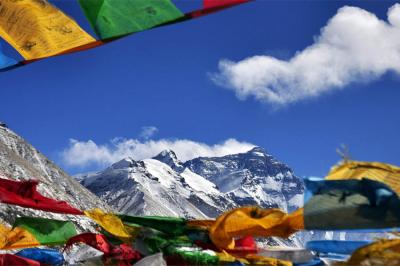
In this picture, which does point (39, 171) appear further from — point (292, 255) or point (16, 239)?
point (292, 255)

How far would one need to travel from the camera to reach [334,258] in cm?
932

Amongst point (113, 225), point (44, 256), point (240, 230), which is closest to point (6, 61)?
point (240, 230)

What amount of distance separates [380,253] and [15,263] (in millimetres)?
7950

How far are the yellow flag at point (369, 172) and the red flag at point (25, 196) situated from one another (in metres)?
6.21

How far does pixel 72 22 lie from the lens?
26.8 feet

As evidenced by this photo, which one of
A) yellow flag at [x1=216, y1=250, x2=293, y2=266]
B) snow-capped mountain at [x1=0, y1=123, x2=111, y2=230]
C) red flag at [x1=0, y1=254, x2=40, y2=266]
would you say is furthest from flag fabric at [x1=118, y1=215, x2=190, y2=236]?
snow-capped mountain at [x1=0, y1=123, x2=111, y2=230]

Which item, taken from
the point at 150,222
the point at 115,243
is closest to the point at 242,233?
the point at 150,222

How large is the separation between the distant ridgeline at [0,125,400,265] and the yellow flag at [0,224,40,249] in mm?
19

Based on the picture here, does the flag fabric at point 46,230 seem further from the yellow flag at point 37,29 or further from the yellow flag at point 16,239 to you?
the yellow flag at point 37,29

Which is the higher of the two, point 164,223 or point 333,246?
point 164,223

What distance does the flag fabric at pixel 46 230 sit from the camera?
1212 centimetres

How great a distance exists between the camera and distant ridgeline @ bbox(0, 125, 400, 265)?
6242mm

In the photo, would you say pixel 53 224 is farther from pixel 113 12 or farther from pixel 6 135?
pixel 6 135

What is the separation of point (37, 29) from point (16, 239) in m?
5.44
